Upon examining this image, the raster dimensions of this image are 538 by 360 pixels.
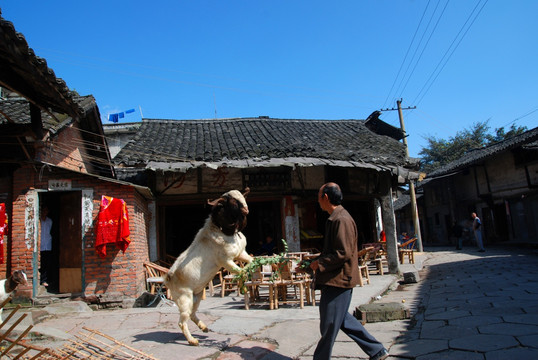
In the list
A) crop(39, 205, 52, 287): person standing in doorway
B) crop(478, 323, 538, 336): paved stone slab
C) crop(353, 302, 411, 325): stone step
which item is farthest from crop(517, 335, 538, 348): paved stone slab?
crop(39, 205, 52, 287): person standing in doorway

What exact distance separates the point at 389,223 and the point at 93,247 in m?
7.62

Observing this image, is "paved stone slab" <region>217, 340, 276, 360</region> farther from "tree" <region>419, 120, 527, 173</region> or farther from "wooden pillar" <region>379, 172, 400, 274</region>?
"tree" <region>419, 120, 527, 173</region>

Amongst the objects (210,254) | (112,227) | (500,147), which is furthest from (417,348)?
(500,147)

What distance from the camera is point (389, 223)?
10.6 metres

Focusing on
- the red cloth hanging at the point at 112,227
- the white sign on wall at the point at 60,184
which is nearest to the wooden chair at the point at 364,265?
the red cloth hanging at the point at 112,227

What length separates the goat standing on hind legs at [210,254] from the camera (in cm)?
432

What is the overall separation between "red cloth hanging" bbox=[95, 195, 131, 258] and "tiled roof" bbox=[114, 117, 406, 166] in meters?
1.66

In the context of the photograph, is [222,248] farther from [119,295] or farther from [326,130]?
[326,130]

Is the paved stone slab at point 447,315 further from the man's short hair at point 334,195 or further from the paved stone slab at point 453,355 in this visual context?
the man's short hair at point 334,195

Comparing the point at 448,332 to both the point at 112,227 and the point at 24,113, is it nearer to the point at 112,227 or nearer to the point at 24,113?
the point at 112,227

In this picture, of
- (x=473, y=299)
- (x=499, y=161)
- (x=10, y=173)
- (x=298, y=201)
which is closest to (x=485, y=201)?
(x=499, y=161)

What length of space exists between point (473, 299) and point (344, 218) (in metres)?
4.32

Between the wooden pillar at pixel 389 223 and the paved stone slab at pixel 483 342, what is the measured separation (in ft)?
20.9

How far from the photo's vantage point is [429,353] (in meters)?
3.82
